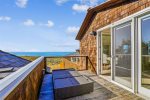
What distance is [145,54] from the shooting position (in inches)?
147

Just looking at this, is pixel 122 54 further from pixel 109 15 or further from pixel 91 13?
pixel 91 13

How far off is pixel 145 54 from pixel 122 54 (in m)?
1.06

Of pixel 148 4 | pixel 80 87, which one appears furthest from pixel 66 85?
pixel 148 4

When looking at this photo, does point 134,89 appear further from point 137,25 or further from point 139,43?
point 137,25

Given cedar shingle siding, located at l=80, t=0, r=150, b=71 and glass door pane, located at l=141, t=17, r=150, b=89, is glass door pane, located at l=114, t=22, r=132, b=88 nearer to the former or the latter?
cedar shingle siding, located at l=80, t=0, r=150, b=71

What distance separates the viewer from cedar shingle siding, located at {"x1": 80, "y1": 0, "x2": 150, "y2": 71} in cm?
410

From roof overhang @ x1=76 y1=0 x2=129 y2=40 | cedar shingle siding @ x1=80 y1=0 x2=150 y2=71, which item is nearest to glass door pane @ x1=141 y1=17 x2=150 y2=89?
cedar shingle siding @ x1=80 y1=0 x2=150 y2=71

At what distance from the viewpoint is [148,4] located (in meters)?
3.62

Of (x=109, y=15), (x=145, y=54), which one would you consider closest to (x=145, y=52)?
(x=145, y=54)

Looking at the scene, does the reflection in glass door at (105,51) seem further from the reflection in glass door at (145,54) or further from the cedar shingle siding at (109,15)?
the reflection in glass door at (145,54)

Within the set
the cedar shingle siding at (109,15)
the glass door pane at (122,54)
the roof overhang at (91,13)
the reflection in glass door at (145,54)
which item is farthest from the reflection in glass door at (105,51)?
the reflection in glass door at (145,54)

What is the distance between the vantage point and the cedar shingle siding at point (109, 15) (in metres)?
4.10

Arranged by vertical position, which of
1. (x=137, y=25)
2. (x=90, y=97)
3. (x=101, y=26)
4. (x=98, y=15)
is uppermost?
(x=98, y=15)

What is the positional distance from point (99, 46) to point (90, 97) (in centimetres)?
340
